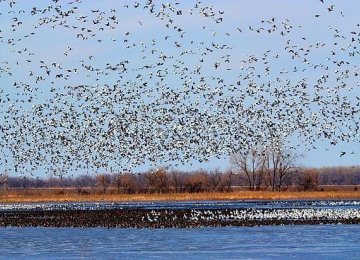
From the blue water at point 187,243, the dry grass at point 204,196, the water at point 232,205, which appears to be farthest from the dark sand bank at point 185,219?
the dry grass at point 204,196

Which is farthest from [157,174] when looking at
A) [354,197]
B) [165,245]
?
[165,245]

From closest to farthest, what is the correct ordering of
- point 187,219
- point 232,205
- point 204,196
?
point 187,219 < point 232,205 < point 204,196

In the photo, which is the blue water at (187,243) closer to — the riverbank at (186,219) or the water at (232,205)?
the riverbank at (186,219)

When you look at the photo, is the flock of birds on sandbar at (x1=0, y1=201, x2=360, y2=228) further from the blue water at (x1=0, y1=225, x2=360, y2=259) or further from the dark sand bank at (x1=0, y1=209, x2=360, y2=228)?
the blue water at (x1=0, y1=225, x2=360, y2=259)

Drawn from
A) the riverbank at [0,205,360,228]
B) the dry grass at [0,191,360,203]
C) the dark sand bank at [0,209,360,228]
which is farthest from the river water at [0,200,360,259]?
the dry grass at [0,191,360,203]

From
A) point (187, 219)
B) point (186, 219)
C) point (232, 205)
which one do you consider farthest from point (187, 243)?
point (232, 205)

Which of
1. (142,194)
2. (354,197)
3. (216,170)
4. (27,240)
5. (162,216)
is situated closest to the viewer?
(27,240)

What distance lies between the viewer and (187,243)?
158 ft

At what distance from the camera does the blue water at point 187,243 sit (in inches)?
1654

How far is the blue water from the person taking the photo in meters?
42.0

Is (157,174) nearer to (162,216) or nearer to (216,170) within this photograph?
(216,170)

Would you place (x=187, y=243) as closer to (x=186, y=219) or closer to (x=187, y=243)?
(x=187, y=243)

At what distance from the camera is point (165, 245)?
1859 inches

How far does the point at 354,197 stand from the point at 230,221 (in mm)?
52204
